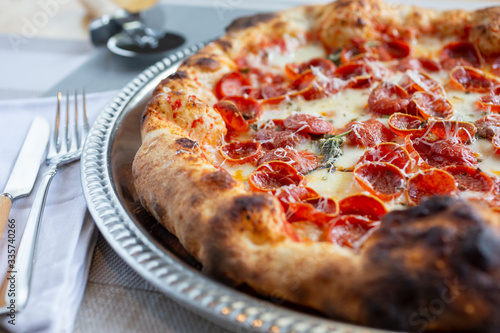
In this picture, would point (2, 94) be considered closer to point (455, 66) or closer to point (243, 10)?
point (243, 10)

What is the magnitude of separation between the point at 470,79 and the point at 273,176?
5.90ft

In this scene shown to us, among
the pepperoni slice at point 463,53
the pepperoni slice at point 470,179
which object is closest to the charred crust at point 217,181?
the pepperoni slice at point 470,179

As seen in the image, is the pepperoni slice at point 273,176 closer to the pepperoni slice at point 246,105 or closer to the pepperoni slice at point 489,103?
the pepperoni slice at point 246,105

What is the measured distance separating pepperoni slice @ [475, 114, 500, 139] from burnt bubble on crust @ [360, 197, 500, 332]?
126 cm

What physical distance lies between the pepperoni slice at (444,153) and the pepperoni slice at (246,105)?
Answer: 3.45 ft

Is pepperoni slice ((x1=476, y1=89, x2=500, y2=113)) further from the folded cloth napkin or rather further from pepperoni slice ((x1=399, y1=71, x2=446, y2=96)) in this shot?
the folded cloth napkin

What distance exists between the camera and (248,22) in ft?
14.2

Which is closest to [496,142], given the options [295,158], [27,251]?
[295,158]

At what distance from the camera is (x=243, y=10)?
6.11m

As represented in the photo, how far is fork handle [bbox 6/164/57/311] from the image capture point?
6.94 ft

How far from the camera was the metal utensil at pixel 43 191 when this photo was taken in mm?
2150

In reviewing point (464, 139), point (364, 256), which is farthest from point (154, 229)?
point (464, 139)

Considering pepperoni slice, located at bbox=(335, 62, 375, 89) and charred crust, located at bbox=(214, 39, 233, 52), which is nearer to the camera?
pepperoni slice, located at bbox=(335, 62, 375, 89)

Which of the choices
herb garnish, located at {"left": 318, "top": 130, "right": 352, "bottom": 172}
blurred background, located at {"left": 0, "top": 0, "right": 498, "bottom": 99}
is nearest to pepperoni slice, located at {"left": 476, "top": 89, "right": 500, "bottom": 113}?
herb garnish, located at {"left": 318, "top": 130, "right": 352, "bottom": 172}
